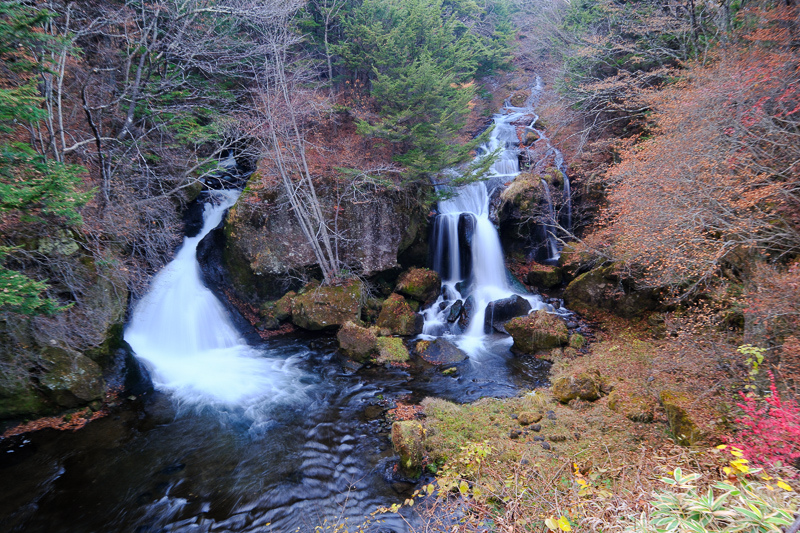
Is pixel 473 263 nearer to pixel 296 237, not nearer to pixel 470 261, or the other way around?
pixel 470 261

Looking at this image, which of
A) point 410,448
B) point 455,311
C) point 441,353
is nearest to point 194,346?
point 441,353

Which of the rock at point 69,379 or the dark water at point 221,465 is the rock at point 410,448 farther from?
the rock at point 69,379

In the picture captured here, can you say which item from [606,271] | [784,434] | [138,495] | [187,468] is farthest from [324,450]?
[606,271]

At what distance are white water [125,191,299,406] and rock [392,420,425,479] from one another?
3999 millimetres

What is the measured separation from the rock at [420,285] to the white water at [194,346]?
198 inches

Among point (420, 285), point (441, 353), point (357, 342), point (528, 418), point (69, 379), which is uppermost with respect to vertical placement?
point (420, 285)

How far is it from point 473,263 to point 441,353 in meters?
5.32

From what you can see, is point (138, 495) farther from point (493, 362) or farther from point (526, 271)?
point (526, 271)

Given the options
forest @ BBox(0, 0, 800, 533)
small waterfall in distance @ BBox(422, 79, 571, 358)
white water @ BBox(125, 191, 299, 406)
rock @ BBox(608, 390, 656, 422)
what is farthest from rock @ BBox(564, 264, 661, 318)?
white water @ BBox(125, 191, 299, 406)

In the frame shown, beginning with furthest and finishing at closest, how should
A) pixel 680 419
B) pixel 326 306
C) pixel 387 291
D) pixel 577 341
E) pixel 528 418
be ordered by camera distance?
pixel 387 291, pixel 326 306, pixel 577 341, pixel 528 418, pixel 680 419

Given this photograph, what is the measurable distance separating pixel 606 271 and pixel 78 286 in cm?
1445

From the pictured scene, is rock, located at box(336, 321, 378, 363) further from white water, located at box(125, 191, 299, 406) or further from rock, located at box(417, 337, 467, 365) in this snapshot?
white water, located at box(125, 191, 299, 406)

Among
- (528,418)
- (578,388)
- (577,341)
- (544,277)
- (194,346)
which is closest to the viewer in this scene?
(528,418)

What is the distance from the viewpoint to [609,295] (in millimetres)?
10578
